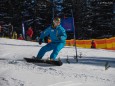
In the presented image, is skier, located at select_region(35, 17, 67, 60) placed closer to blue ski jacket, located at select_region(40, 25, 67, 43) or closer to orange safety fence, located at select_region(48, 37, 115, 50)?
blue ski jacket, located at select_region(40, 25, 67, 43)

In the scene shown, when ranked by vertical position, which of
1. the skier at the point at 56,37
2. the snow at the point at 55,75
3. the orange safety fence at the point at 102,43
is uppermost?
the skier at the point at 56,37

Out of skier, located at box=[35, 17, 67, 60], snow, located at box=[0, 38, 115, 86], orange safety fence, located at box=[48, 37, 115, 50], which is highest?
skier, located at box=[35, 17, 67, 60]

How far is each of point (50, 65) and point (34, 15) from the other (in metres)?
38.0

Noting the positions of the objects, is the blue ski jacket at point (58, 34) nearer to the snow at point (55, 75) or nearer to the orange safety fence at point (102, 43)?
the snow at point (55, 75)

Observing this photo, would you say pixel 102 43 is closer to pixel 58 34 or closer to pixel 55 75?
pixel 58 34

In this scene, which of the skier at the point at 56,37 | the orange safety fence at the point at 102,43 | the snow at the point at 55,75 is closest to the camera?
the snow at the point at 55,75

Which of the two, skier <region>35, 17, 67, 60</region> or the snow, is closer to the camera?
the snow

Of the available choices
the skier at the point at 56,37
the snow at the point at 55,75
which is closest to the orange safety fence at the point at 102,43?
the skier at the point at 56,37

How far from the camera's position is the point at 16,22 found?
4803 centimetres

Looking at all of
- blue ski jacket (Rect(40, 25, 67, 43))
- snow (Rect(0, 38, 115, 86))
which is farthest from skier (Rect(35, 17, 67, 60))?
snow (Rect(0, 38, 115, 86))

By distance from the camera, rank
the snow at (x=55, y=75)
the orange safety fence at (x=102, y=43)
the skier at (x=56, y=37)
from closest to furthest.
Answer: the snow at (x=55, y=75) → the skier at (x=56, y=37) → the orange safety fence at (x=102, y=43)

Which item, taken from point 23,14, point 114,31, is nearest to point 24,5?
point 23,14

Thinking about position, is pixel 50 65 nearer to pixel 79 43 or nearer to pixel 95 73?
pixel 95 73

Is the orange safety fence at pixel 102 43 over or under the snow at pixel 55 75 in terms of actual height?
under
